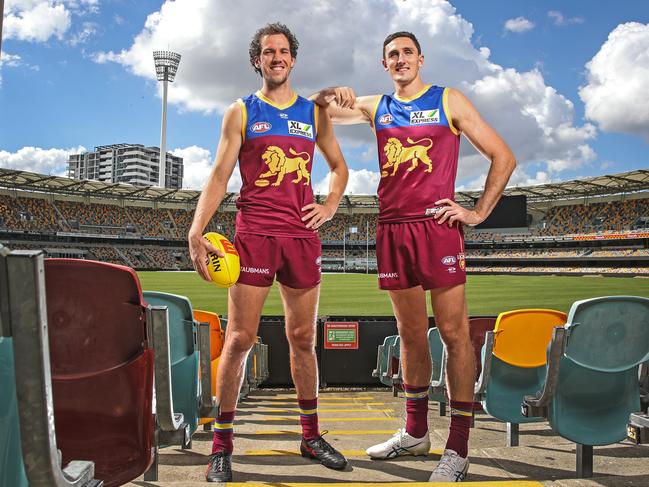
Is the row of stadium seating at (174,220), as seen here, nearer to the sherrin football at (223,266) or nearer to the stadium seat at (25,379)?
the sherrin football at (223,266)

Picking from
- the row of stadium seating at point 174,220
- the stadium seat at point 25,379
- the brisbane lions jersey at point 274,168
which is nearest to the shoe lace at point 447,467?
the brisbane lions jersey at point 274,168

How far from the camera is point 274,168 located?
3156mm

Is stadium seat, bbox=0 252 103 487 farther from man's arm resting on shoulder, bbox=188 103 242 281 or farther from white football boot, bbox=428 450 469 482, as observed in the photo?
man's arm resting on shoulder, bbox=188 103 242 281

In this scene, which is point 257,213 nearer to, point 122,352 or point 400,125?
point 400,125

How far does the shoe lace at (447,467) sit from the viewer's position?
2574 mm

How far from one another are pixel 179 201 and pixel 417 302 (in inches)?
2293

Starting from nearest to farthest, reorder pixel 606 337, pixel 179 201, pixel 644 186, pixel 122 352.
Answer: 1. pixel 122 352
2. pixel 606 337
3. pixel 644 186
4. pixel 179 201

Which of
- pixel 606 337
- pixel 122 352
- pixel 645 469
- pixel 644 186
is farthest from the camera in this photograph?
pixel 644 186

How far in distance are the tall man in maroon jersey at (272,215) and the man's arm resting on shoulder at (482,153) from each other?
0.76 m

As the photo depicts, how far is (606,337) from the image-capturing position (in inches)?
95.7

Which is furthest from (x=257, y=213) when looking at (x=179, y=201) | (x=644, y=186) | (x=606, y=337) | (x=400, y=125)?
(x=179, y=201)

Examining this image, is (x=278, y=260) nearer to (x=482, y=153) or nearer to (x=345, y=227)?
(x=482, y=153)

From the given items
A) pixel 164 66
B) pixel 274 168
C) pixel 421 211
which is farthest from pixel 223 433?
pixel 164 66

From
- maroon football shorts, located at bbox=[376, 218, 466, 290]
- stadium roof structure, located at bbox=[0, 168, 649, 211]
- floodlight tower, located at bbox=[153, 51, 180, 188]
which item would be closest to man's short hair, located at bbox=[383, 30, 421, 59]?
maroon football shorts, located at bbox=[376, 218, 466, 290]
